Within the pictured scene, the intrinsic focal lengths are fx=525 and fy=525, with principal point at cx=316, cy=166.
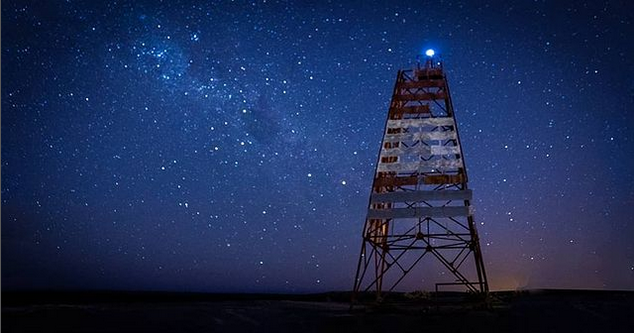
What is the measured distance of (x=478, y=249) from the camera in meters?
20.8

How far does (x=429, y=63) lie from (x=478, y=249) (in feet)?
28.2

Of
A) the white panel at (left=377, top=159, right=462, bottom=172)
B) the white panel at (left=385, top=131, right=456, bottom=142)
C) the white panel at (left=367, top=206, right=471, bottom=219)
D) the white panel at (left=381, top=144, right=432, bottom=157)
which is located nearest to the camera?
the white panel at (left=367, top=206, right=471, bottom=219)

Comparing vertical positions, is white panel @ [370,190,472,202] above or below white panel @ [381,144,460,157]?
below

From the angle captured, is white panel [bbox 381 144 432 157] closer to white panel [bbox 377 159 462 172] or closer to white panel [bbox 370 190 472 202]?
white panel [bbox 377 159 462 172]

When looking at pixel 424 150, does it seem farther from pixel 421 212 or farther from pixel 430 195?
pixel 421 212

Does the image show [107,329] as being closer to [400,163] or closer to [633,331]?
[400,163]

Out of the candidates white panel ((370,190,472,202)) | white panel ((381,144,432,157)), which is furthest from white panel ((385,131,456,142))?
white panel ((370,190,472,202))

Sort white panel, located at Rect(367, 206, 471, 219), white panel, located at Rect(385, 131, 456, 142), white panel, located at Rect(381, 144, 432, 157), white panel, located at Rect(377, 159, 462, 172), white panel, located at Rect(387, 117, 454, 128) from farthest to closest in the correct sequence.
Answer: white panel, located at Rect(387, 117, 454, 128)
white panel, located at Rect(385, 131, 456, 142)
white panel, located at Rect(381, 144, 432, 157)
white panel, located at Rect(377, 159, 462, 172)
white panel, located at Rect(367, 206, 471, 219)

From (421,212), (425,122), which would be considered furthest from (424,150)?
(421,212)

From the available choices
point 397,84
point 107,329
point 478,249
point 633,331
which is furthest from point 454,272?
point 107,329

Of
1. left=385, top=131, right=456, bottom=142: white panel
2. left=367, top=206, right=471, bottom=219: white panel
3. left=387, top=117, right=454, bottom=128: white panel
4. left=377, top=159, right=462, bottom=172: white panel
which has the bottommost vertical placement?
left=367, top=206, right=471, bottom=219: white panel

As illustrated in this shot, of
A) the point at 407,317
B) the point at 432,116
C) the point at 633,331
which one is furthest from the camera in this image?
the point at 432,116

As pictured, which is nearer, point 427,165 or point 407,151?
point 427,165

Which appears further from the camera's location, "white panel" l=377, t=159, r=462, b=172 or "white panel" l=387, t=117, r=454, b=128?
"white panel" l=387, t=117, r=454, b=128
